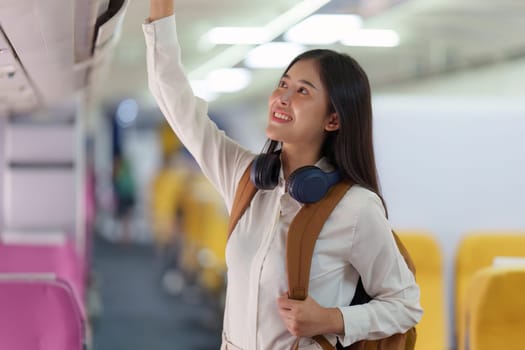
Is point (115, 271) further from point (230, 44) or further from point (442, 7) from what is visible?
point (442, 7)

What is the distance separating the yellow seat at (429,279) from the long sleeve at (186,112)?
6.28 feet

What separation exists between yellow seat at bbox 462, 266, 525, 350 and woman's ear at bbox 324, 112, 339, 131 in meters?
1.21

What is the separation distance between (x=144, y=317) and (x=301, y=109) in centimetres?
726

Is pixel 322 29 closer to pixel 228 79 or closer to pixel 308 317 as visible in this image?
pixel 308 317

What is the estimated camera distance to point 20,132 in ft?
19.9

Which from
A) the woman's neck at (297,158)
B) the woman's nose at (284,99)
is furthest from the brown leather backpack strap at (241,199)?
the woman's nose at (284,99)

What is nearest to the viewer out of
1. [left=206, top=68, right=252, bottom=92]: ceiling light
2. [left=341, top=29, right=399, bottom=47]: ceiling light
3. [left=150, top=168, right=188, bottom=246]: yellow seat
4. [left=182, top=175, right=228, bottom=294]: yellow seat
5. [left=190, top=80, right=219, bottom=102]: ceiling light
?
[left=341, top=29, right=399, bottom=47]: ceiling light

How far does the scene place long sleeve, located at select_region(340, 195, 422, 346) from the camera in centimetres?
225

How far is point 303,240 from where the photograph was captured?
87.0 inches

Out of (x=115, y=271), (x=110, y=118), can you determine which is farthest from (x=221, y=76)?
(x=110, y=118)

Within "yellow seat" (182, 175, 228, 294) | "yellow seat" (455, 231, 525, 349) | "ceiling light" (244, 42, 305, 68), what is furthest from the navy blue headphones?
"yellow seat" (182, 175, 228, 294)

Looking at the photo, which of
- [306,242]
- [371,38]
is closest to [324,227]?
[306,242]

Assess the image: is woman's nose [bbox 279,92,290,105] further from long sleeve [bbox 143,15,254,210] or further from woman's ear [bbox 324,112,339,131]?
long sleeve [bbox 143,15,254,210]

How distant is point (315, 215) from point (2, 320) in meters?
1.24
